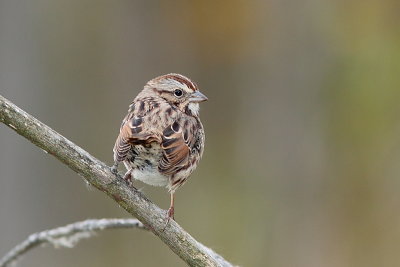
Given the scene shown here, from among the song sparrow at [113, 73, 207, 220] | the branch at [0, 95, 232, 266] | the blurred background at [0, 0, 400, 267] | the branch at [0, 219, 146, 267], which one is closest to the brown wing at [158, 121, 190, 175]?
the song sparrow at [113, 73, 207, 220]

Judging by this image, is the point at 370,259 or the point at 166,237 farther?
the point at 370,259

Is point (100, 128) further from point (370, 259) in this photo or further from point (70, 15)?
point (370, 259)

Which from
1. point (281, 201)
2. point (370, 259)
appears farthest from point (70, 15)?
point (370, 259)

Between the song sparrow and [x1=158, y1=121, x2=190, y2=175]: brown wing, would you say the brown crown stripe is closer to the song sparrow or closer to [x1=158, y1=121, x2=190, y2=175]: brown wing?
the song sparrow

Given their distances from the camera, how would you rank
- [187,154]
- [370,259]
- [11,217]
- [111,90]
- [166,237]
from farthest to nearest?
[111,90]
[370,259]
[11,217]
[187,154]
[166,237]

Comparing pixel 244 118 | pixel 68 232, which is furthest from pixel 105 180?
pixel 244 118

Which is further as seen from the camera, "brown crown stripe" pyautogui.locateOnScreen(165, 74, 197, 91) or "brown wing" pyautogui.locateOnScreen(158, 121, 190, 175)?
"brown crown stripe" pyautogui.locateOnScreen(165, 74, 197, 91)

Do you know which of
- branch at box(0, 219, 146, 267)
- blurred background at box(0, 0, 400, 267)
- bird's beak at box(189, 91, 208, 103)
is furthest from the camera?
blurred background at box(0, 0, 400, 267)
